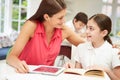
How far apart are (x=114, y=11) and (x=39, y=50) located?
501 centimetres

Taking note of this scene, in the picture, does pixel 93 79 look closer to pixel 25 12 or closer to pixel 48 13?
pixel 48 13

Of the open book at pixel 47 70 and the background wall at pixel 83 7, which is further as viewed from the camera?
the background wall at pixel 83 7

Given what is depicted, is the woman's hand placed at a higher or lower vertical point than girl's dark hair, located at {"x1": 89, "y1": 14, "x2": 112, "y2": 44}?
lower

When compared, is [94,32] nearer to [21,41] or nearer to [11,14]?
[21,41]

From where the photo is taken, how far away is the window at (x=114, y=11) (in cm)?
643

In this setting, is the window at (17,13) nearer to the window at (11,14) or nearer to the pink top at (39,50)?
the window at (11,14)

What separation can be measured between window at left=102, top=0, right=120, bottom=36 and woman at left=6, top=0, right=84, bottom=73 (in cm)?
477

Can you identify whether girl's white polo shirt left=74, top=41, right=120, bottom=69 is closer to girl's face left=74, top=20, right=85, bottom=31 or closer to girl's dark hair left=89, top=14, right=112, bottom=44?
girl's dark hair left=89, top=14, right=112, bottom=44

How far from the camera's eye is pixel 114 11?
21.1ft

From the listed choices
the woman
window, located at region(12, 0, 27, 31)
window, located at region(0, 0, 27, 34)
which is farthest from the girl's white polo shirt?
window, located at region(12, 0, 27, 31)

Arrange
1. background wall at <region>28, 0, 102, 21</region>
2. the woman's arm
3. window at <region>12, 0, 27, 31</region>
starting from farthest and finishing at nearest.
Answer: background wall at <region>28, 0, 102, 21</region> < window at <region>12, 0, 27, 31</region> < the woman's arm

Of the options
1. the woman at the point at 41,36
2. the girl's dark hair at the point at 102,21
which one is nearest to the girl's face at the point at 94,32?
the girl's dark hair at the point at 102,21

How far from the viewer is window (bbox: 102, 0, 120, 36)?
6434mm

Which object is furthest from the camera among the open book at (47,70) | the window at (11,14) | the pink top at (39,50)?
the window at (11,14)
